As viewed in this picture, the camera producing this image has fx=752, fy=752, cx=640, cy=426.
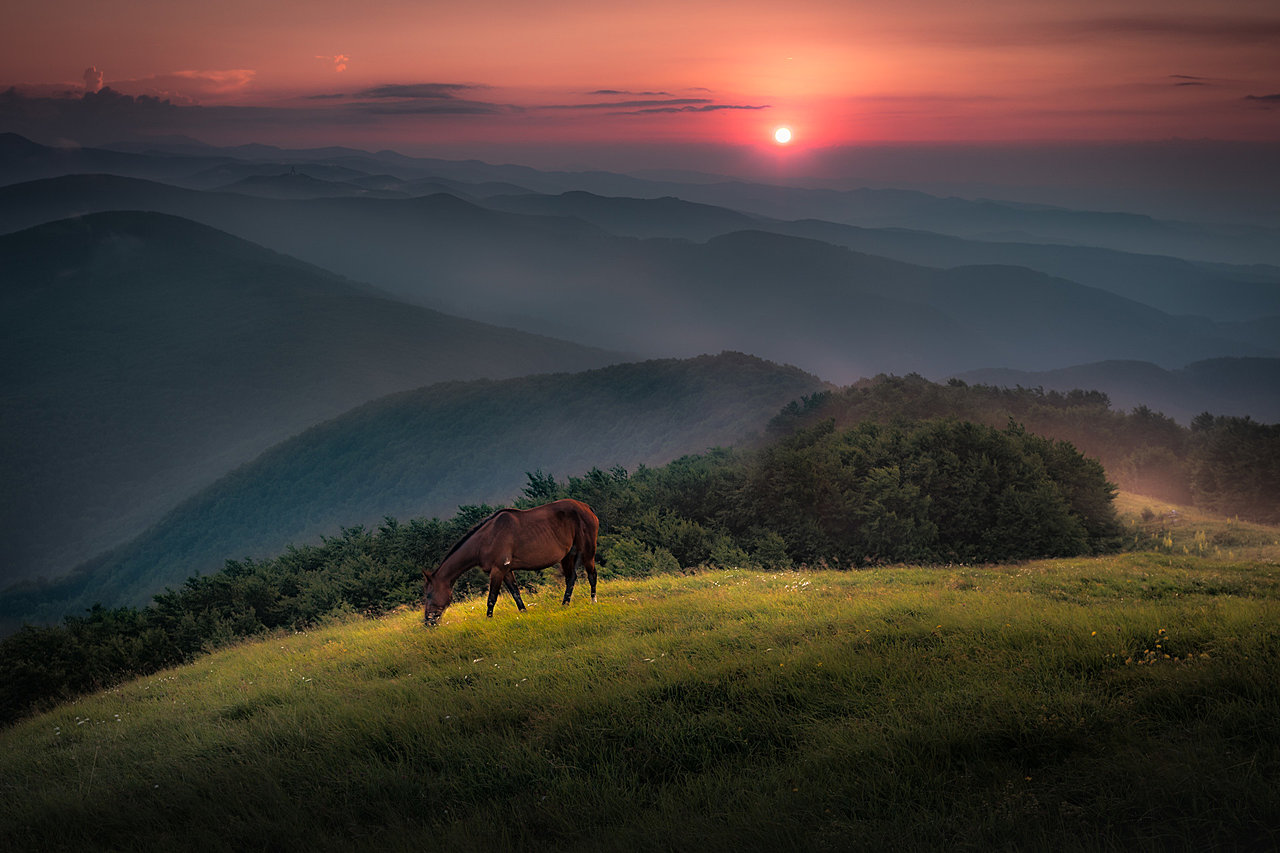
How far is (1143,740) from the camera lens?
613cm

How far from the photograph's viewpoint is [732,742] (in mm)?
7402

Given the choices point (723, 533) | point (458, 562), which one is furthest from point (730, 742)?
point (723, 533)

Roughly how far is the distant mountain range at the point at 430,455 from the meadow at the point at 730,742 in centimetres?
10039

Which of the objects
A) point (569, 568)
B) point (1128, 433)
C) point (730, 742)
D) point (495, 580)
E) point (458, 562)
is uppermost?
point (730, 742)

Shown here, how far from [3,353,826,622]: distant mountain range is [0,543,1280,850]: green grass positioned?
100m

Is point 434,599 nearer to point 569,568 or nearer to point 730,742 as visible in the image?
point 569,568

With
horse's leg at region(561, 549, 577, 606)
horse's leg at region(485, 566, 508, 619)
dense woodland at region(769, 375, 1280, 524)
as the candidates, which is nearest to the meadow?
horse's leg at region(485, 566, 508, 619)

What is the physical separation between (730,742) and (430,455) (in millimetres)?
142513

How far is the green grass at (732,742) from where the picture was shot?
5703 millimetres

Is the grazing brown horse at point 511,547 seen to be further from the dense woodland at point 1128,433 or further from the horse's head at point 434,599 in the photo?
the dense woodland at point 1128,433

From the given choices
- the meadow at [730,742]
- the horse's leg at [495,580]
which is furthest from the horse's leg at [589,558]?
the meadow at [730,742]

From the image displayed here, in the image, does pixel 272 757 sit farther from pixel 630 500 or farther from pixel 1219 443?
pixel 1219 443

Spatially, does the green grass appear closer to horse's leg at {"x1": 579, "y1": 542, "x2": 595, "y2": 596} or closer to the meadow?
the meadow

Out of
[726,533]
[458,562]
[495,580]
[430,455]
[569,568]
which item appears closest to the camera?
[495,580]
